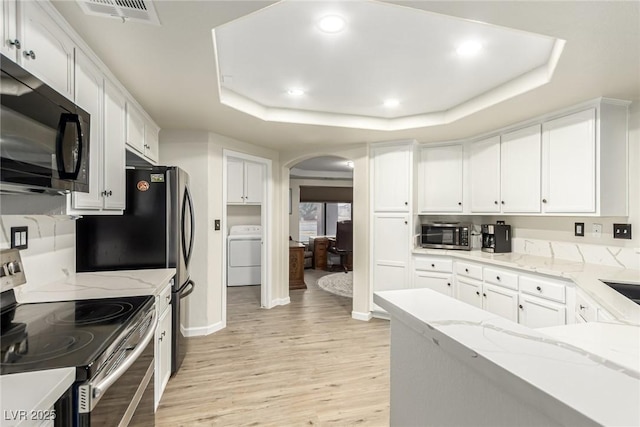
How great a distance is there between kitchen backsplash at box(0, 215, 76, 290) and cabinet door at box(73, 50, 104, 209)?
147mm

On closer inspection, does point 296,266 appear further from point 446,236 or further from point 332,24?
point 332,24

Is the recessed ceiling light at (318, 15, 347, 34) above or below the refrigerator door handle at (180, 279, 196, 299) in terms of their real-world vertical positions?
above

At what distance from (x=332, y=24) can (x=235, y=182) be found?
4197mm

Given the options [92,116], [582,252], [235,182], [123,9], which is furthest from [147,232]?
[582,252]

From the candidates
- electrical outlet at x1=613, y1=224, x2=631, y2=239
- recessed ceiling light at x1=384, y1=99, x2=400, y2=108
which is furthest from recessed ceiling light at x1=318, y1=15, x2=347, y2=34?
electrical outlet at x1=613, y1=224, x2=631, y2=239

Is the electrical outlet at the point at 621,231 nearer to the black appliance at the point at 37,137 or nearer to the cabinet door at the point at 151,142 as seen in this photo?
the black appliance at the point at 37,137

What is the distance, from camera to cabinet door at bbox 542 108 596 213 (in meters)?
2.42

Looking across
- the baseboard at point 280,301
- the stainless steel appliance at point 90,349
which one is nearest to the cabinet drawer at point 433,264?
the baseboard at point 280,301

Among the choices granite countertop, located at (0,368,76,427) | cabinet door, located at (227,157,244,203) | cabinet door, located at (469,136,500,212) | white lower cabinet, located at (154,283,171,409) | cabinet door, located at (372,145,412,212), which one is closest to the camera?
granite countertop, located at (0,368,76,427)

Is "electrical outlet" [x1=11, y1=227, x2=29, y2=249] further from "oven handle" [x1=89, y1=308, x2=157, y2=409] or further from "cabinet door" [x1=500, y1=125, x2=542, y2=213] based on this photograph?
"cabinet door" [x1=500, y1=125, x2=542, y2=213]

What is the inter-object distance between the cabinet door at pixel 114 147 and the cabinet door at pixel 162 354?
830 mm

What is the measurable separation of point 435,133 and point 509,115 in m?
0.78

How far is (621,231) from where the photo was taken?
2.45 metres

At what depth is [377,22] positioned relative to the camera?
1679 mm
